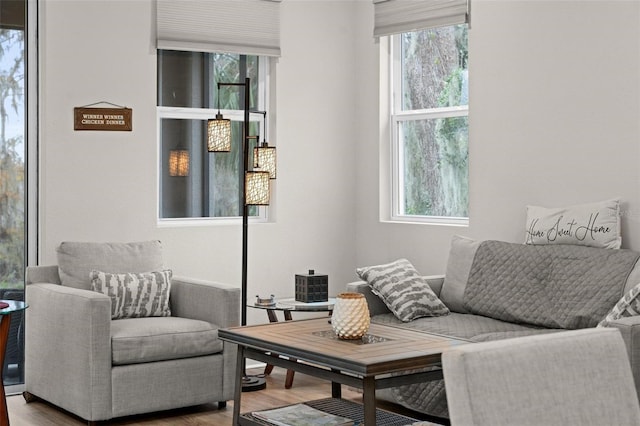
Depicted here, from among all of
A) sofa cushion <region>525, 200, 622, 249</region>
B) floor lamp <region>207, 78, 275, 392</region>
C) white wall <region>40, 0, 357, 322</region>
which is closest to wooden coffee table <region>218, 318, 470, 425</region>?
sofa cushion <region>525, 200, 622, 249</region>

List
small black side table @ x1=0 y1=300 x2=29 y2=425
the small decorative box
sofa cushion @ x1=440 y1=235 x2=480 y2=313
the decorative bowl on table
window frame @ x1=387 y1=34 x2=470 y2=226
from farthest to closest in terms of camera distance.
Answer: window frame @ x1=387 y1=34 x2=470 y2=226 < the small decorative box < sofa cushion @ x1=440 y1=235 x2=480 y2=313 < small black side table @ x1=0 y1=300 x2=29 y2=425 < the decorative bowl on table

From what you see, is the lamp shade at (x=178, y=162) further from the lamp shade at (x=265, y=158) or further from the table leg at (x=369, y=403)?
the table leg at (x=369, y=403)

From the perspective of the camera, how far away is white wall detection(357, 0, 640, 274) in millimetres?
4578

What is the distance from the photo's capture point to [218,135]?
17.6 ft

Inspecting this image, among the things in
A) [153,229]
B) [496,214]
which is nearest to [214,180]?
[153,229]

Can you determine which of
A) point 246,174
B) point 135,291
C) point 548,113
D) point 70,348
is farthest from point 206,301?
point 548,113

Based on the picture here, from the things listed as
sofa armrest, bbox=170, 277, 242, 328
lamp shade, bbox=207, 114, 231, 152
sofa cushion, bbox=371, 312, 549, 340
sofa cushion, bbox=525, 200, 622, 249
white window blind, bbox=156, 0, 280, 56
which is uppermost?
white window blind, bbox=156, 0, 280, 56

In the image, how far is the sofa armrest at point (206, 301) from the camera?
15.5 feet

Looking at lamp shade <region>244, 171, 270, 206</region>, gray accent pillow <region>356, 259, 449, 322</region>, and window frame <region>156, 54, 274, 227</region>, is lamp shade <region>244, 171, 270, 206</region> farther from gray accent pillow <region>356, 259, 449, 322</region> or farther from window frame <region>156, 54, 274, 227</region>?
gray accent pillow <region>356, 259, 449, 322</region>

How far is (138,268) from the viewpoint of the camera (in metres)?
5.03

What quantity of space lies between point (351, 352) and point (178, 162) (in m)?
2.73

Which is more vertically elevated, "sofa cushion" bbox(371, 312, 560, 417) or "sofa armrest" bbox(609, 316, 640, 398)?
"sofa armrest" bbox(609, 316, 640, 398)

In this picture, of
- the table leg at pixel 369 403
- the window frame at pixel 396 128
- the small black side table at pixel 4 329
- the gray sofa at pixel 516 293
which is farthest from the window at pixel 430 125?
the small black side table at pixel 4 329

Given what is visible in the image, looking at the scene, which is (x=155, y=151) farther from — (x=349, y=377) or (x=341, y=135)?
(x=349, y=377)
